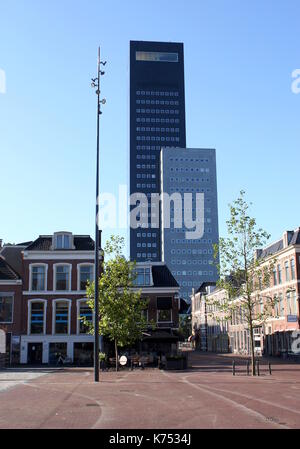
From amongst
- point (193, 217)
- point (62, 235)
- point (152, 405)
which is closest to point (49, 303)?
point (62, 235)

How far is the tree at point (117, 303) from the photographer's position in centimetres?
3469

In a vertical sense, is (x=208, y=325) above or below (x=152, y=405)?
above

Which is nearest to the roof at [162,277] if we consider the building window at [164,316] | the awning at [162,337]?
the building window at [164,316]

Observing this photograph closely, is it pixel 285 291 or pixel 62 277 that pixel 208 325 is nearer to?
pixel 285 291

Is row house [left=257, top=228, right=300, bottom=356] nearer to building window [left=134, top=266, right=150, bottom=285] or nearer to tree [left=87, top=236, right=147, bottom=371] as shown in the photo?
building window [left=134, top=266, right=150, bottom=285]

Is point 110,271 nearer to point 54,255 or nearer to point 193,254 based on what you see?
point 54,255

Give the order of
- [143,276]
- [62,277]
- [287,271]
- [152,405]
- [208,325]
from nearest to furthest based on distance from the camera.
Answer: [152,405]
[62,277]
[143,276]
[287,271]
[208,325]

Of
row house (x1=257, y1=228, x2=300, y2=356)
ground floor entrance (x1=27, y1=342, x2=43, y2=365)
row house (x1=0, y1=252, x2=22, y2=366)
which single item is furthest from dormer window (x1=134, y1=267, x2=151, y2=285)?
row house (x1=0, y1=252, x2=22, y2=366)

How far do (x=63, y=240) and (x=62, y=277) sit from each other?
3.59 metres

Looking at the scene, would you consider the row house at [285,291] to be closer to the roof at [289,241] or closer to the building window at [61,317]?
the roof at [289,241]

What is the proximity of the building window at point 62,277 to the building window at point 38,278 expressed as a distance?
1224mm

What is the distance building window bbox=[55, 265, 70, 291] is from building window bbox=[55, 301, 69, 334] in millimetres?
1403

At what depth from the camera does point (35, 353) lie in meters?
45.9

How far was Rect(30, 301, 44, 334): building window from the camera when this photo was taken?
4616 cm
